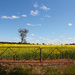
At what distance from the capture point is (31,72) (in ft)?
32.8

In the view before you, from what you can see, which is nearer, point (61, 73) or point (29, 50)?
point (61, 73)

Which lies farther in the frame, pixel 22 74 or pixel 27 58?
pixel 27 58

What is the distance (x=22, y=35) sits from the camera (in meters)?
43.9

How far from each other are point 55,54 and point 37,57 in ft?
8.95

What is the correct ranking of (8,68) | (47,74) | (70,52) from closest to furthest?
(47,74) < (8,68) < (70,52)

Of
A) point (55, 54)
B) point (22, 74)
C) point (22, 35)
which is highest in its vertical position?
point (22, 35)

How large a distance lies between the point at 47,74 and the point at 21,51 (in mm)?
7794

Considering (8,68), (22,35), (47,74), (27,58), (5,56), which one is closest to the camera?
(47,74)

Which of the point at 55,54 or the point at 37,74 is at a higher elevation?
the point at 55,54

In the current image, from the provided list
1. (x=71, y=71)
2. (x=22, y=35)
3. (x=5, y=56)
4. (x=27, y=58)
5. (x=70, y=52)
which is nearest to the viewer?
(x=71, y=71)

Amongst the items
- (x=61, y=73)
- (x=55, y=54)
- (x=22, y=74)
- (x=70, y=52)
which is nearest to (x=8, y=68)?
(x=22, y=74)

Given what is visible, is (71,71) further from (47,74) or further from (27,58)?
(27,58)

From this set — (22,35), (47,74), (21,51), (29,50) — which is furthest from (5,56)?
(22,35)

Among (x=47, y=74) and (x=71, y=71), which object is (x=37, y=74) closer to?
(x=47, y=74)
